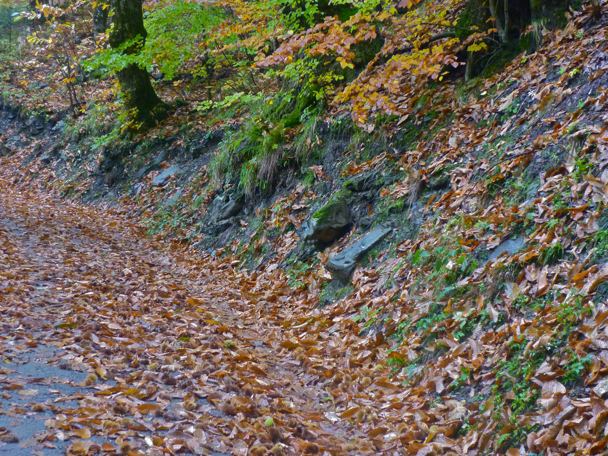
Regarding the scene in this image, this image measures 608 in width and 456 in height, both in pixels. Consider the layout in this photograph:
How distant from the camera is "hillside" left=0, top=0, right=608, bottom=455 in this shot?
14.7ft

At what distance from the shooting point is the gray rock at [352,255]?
7.61 meters

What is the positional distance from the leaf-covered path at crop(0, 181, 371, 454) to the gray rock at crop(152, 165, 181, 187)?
5094mm

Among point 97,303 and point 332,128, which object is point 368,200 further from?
point 97,303

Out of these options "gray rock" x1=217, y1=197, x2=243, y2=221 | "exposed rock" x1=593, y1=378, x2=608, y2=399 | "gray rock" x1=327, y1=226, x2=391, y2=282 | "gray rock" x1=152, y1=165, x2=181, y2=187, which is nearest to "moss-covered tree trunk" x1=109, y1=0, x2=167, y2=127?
"gray rock" x1=152, y1=165, x2=181, y2=187

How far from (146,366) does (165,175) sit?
10053 mm

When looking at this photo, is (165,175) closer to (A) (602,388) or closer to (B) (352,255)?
(B) (352,255)

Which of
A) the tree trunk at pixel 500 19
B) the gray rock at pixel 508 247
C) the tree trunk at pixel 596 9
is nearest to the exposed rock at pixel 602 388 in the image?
the gray rock at pixel 508 247

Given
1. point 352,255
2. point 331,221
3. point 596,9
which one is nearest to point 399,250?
point 352,255

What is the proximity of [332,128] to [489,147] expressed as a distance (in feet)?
11.3

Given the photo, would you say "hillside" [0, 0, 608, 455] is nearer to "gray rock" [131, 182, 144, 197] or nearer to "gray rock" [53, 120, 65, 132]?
"gray rock" [131, 182, 144, 197]

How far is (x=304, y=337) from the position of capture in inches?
274

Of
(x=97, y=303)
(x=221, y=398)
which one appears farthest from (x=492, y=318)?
(x=97, y=303)

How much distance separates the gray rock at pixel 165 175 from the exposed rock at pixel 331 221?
699 cm

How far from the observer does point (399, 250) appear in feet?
23.6
